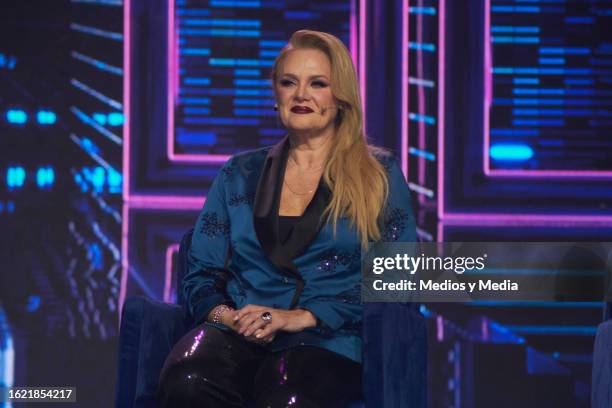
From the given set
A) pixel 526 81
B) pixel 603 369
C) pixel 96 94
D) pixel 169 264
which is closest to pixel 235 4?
pixel 96 94

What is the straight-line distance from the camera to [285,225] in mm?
2461

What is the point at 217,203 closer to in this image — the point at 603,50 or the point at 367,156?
the point at 367,156

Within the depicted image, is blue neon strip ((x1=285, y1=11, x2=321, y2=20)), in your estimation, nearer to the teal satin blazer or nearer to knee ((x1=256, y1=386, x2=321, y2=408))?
the teal satin blazer

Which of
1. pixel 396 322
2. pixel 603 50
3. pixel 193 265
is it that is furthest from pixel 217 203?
pixel 603 50

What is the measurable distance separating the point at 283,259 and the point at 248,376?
30cm

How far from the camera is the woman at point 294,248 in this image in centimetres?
224

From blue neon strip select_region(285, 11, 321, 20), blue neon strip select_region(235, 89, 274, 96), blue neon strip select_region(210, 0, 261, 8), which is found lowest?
blue neon strip select_region(235, 89, 274, 96)

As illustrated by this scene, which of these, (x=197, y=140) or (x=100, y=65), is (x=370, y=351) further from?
(x=100, y=65)

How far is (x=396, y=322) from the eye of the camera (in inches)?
89.3

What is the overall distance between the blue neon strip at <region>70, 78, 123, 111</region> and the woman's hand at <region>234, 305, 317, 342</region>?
2148mm

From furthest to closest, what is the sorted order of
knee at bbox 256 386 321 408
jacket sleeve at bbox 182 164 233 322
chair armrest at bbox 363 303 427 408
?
jacket sleeve at bbox 182 164 233 322, chair armrest at bbox 363 303 427 408, knee at bbox 256 386 321 408

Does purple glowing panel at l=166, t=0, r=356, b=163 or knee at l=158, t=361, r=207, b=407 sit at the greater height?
purple glowing panel at l=166, t=0, r=356, b=163

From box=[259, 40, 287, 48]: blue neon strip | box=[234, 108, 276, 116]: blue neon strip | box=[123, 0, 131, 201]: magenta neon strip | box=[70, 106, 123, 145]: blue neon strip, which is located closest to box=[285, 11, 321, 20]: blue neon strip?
box=[259, 40, 287, 48]: blue neon strip

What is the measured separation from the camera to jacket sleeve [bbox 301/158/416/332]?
2369 mm
